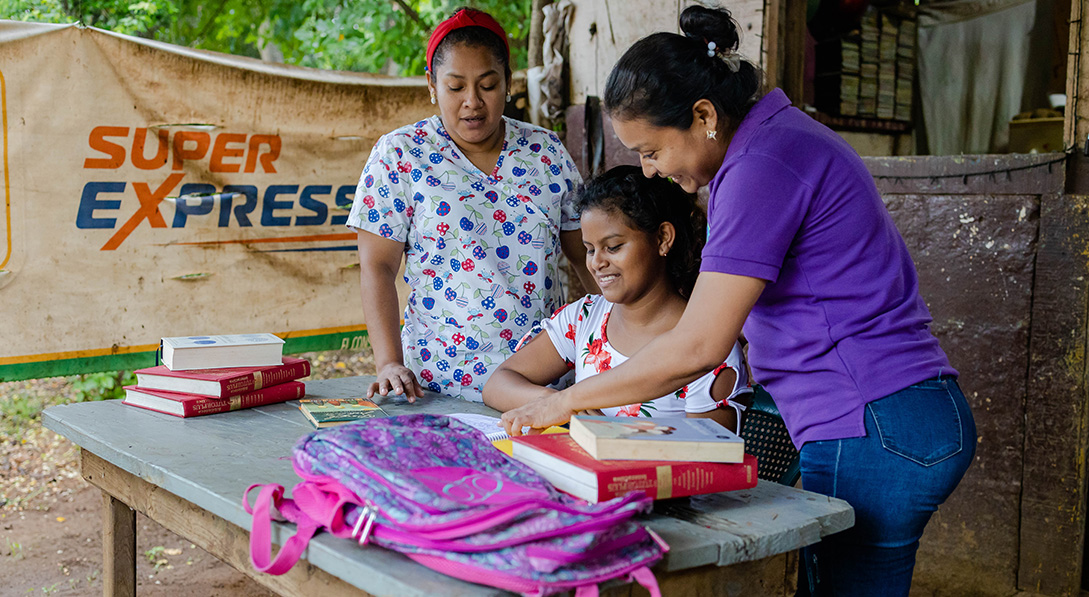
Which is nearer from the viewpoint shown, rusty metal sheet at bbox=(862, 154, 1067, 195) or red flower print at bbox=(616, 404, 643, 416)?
red flower print at bbox=(616, 404, 643, 416)

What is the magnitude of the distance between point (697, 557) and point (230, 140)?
3.49m

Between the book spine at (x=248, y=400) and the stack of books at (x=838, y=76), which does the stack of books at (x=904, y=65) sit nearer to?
the stack of books at (x=838, y=76)

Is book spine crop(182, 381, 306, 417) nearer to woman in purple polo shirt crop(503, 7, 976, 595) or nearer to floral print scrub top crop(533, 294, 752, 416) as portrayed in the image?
floral print scrub top crop(533, 294, 752, 416)

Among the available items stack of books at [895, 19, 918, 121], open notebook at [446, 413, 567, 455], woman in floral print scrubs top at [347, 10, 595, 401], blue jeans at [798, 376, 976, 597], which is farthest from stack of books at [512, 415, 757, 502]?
stack of books at [895, 19, 918, 121]

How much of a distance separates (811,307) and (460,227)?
113cm

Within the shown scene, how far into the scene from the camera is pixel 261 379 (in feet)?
7.75

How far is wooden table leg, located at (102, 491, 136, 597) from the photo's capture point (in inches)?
93.8

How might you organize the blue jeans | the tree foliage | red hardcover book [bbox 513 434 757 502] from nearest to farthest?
red hardcover book [bbox 513 434 757 502] < the blue jeans < the tree foliage

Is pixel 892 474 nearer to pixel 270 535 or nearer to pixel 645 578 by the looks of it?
pixel 645 578

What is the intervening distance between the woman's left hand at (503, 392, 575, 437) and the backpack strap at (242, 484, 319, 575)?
0.49 metres

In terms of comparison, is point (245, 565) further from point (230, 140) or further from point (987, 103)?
point (987, 103)

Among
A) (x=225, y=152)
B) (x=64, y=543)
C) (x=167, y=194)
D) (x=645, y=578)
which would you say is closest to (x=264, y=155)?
(x=225, y=152)

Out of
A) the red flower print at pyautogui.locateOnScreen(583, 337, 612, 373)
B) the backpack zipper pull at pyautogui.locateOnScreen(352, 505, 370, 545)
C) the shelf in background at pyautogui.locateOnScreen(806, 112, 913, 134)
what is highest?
the shelf in background at pyautogui.locateOnScreen(806, 112, 913, 134)

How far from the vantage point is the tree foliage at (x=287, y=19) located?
21.7 feet
